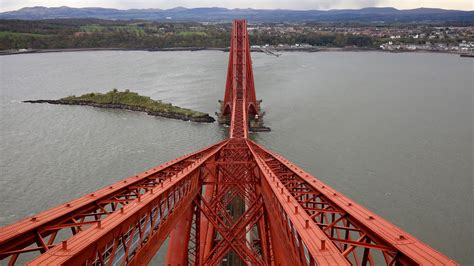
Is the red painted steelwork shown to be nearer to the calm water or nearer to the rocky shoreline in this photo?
the calm water

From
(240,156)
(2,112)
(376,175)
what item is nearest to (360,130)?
(376,175)

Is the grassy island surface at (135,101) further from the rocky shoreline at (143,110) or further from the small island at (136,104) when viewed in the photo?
the rocky shoreline at (143,110)

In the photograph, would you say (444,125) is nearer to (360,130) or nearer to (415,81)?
(360,130)

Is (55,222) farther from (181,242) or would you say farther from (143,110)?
(143,110)

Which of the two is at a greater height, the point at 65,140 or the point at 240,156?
the point at 240,156

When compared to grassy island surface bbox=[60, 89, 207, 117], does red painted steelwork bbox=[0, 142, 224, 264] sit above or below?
above

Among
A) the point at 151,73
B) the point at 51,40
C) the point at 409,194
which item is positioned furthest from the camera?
the point at 51,40

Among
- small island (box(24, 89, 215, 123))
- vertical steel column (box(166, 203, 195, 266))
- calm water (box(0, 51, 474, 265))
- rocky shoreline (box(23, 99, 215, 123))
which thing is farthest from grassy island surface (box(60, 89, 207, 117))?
vertical steel column (box(166, 203, 195, 266))
